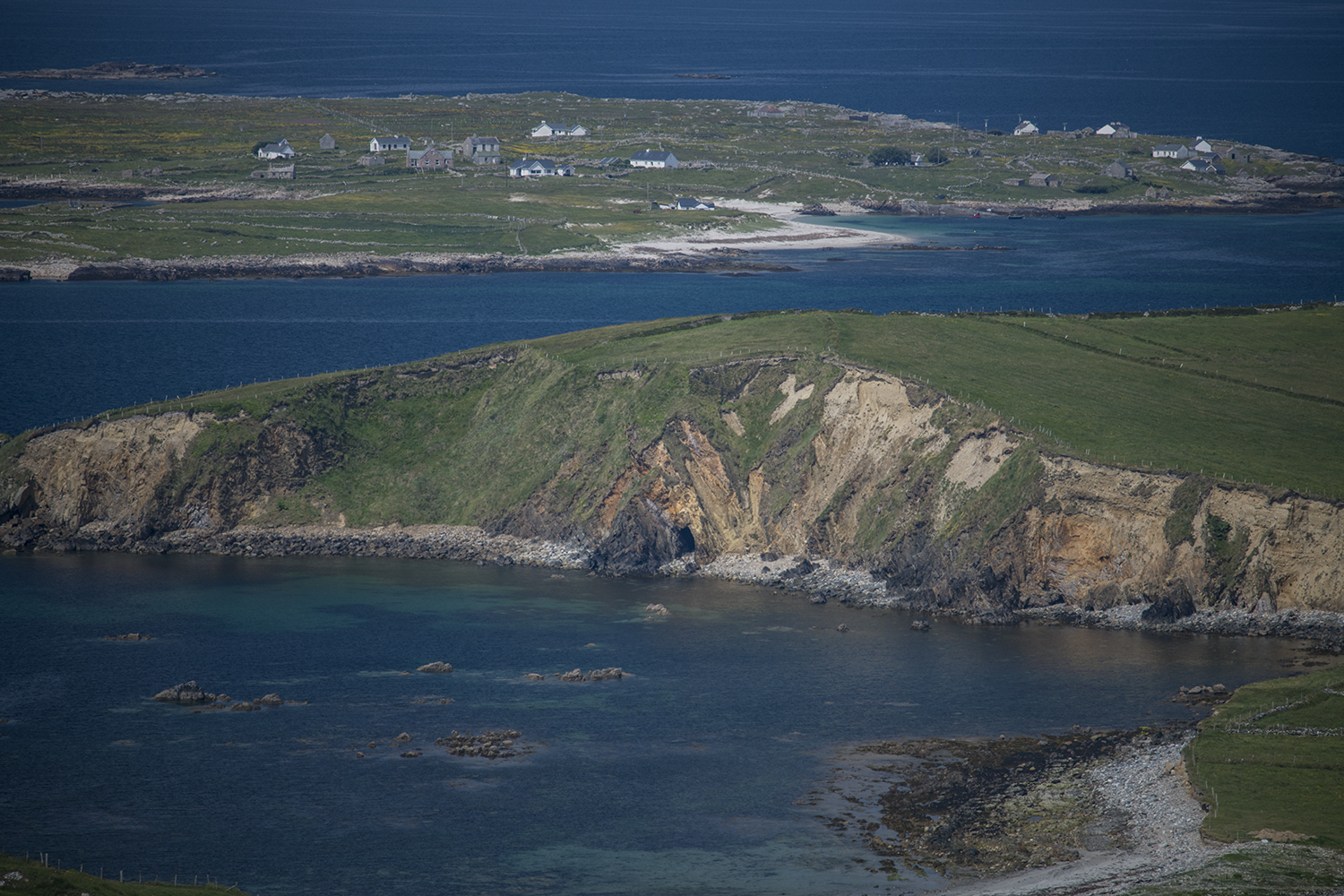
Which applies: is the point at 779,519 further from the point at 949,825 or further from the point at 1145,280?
the point at 1145,280

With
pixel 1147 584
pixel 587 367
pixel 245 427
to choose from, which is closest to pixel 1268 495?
pixel 1147 584

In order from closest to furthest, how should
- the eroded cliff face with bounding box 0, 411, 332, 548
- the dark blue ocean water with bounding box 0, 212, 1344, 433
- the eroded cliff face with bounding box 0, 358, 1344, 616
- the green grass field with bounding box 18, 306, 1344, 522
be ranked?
the eroded cliff face with bounding box 0, 358, 1344, 616 → the green grass field with bounding box 18, 306, 1344, 522 → the eroded cliff face with bounding box 0, 411, 332, 548 → the dark blue ocean water with bounding box 0, 212, 1344, 433

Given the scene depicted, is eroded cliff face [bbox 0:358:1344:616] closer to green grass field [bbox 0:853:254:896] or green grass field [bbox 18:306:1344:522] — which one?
Answer: green grass field [bbox 18:306:1344:522]

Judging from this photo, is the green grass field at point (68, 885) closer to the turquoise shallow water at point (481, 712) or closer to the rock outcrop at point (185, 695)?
the turquoise shallow water at point (481, 712)

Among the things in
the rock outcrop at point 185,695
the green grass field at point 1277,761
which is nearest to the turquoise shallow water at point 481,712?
the rock outcrop at point 185,695

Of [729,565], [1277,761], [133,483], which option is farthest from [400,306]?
[1277,761]

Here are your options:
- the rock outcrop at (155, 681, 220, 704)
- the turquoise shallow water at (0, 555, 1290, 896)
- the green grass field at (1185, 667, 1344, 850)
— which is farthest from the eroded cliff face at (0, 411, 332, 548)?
the green grass field at (1185, 667, 1344, 850)
